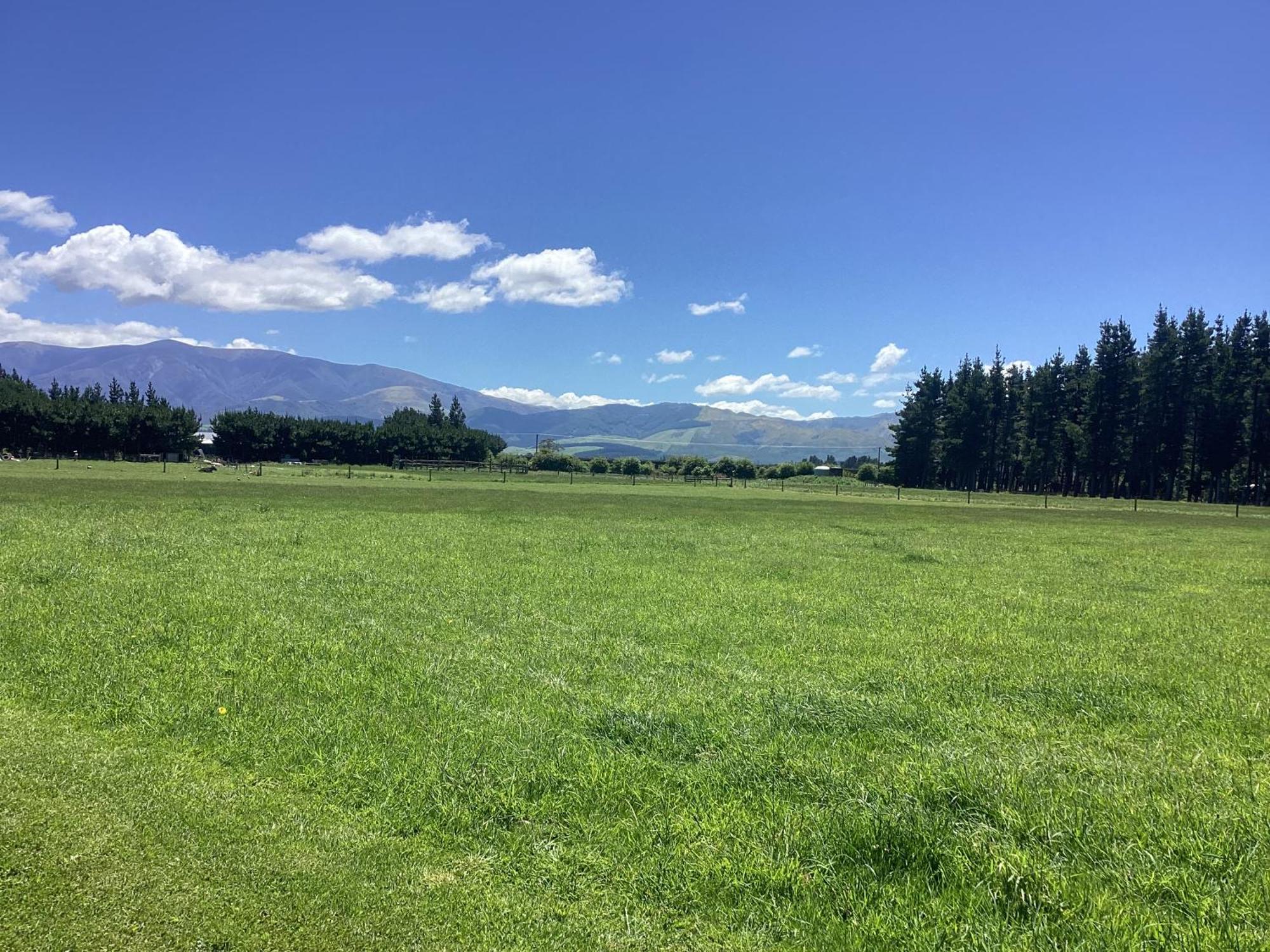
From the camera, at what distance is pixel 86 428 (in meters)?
112

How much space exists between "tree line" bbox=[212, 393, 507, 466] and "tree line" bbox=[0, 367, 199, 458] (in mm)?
7215

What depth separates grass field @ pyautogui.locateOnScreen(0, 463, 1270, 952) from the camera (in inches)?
167

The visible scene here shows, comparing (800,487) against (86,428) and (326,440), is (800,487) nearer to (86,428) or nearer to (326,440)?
(326,440)

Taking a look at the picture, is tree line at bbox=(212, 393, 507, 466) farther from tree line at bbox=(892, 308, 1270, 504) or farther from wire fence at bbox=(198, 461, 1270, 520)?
tree line at bbox=(892, 308, 1270, 504)

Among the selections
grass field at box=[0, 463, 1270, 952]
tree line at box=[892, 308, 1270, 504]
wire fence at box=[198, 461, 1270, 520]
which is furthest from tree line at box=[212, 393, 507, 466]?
grass field at box=[0, 463, 1270, 952]

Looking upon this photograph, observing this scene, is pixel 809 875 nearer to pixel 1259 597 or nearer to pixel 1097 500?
pixel 1259 597

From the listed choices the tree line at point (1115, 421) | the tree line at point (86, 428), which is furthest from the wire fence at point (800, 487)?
the tree line at point (86, 428)

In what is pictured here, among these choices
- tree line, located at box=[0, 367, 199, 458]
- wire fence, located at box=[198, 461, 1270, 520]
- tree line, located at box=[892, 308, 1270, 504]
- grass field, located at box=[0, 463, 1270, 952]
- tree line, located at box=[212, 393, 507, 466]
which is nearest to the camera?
grass field, located at box=[0, 463, 1270, 952]

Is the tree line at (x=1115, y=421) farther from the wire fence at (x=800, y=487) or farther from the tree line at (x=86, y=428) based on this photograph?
the tree line at (x=86, y=428)

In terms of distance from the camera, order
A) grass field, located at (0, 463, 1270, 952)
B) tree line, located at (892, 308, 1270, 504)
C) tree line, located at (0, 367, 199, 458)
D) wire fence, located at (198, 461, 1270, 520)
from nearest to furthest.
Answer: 1. grass field, located at (0, 463, 1270, 952)
2. wire fence, located at (198, 461, 1270, 520)
3. tree line, located at (892, 308, 1270, 504)
4. tree line, located at (0, 367, 199, 458)

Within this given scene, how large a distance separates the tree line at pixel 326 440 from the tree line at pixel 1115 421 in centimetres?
8588

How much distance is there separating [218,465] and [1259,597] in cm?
10433

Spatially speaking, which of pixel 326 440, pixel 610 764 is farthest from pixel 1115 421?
pixel 326 440

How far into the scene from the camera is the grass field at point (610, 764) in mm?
4254
